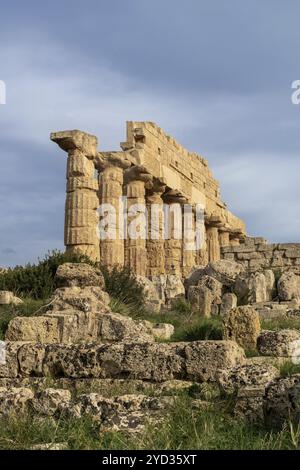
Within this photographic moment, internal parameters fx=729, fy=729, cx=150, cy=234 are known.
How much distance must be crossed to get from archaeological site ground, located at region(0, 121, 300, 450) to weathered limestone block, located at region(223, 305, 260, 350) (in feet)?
0.05

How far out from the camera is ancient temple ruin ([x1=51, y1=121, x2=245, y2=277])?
22078mm

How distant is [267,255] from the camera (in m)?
26.7

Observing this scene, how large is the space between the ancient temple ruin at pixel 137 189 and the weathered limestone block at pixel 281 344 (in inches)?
479

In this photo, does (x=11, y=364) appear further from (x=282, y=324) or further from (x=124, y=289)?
(x=124, y=289)

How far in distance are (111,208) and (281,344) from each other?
15704mm

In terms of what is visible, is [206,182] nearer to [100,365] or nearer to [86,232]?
[86,232]

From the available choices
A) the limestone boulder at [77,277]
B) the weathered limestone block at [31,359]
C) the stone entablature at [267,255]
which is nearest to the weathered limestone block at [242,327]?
the weathered limestone block at [31,359]

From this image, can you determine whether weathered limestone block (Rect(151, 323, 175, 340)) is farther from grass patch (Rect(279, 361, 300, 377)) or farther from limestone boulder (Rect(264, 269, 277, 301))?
limestone boulder (Rect(264, 269, 277, 301))

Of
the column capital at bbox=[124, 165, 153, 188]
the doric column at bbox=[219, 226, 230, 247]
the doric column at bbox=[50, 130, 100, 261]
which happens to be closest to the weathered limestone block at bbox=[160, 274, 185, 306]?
the doric column at bbox=[50, 130, 100, 261]

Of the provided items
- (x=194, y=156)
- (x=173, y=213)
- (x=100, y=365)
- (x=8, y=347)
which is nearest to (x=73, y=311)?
(x=8, y=347)

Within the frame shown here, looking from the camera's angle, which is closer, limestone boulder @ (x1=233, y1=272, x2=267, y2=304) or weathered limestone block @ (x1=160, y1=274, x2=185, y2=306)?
limestone boulder @ (x1=233, y1=272, x2=267, y2=304)

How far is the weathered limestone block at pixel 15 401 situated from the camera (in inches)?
258

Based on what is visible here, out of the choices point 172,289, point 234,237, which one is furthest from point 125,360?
point 234,237
